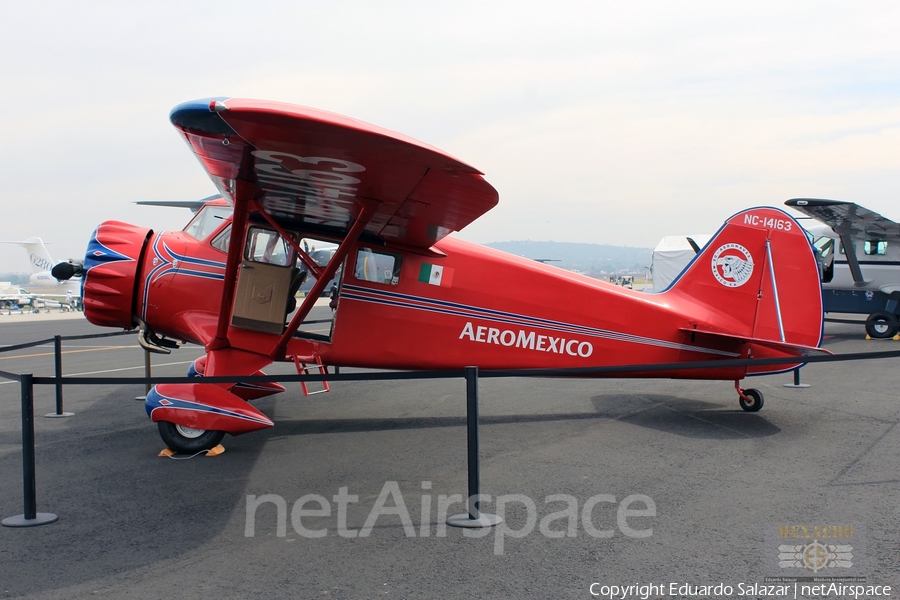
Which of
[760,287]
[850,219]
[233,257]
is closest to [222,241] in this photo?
[233,257]

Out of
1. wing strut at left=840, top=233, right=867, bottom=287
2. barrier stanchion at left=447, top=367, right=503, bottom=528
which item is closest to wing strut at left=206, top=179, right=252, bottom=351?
barrier stanchion at left=447, top=367, right=503, bottom=528

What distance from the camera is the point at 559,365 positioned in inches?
295

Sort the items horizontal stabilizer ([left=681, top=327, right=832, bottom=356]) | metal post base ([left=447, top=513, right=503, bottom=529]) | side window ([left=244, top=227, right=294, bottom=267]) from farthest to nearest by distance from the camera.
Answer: side window ([left=244, top=227, right=294, bottom=267]), horizontal stabilizer ([left=681, top=327, right=832, bottom=356]), metal post base ([left=447, top=513, right=503, bottom=529])

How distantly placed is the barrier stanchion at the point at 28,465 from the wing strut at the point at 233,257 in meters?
2.04

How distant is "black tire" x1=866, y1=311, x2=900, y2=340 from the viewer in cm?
1667

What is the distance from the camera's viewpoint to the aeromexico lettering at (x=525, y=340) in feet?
24.1

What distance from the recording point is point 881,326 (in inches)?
665

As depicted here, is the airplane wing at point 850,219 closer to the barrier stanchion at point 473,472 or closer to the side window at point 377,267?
the side window at point 377,267

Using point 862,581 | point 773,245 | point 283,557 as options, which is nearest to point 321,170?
point 283,557

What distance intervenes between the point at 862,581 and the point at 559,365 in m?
4.19

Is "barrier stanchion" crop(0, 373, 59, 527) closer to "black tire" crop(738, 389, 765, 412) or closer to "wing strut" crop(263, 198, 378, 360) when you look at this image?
"wing strut" crop(263, 198, 378, 360)

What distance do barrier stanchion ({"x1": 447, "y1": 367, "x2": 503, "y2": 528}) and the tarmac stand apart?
96mm

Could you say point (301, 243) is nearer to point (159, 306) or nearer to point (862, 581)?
point (159, 306)

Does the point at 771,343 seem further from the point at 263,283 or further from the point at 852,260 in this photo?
the point at 852,260
